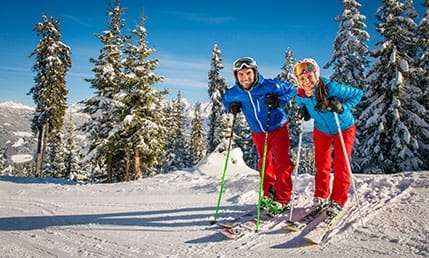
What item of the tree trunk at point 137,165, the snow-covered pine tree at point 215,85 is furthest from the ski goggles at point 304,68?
the snow-covered pine tree at point 215,85

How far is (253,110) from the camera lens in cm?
541

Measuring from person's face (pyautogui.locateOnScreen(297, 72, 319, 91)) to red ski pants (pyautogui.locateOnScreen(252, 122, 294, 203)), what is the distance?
0.84m

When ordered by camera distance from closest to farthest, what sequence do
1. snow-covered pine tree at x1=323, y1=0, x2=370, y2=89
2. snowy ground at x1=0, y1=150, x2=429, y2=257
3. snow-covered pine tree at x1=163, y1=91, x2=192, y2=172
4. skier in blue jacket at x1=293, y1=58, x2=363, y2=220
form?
snowy ground at x1=0, y1=150, x2=429, y2=257, skier in blue jacket at x1=293, y1=58, x2=363, y2=220, snow-covered pine tree at x1=323, y1=0, x2=370, y2=89, snow-covered pine tree at x1=163, y1=91, x2=192, y2=172

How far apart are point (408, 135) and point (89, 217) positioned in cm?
1721

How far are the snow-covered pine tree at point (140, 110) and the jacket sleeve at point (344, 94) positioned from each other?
17961 millimetres

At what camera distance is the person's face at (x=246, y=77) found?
202 inches

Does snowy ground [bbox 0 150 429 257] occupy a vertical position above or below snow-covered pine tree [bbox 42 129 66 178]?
above

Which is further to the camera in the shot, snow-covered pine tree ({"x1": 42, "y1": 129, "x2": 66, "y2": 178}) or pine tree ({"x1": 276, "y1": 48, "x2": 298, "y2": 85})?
snow-covered pine tree ({"x1": 42, "y1": 129, "x2": 66, "y2": 178})

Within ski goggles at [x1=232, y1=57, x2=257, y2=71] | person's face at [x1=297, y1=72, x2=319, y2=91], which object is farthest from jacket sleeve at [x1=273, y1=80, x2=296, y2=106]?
ski goggles at [x1=232, y1=57, x2=257, y2=71]

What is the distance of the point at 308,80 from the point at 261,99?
90cm

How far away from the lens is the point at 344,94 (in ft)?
15.2

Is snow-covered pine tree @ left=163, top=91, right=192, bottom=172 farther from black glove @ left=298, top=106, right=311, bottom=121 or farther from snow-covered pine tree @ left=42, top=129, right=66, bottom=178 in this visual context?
black glove @ left=298, top=106, right=311, bottom=121

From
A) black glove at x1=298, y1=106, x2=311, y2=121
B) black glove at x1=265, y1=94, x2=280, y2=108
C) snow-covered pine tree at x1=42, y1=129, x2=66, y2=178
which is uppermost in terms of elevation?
black glove at x1=265, y1=94, x2=280, y2=108

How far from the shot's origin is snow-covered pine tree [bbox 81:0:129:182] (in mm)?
21672
